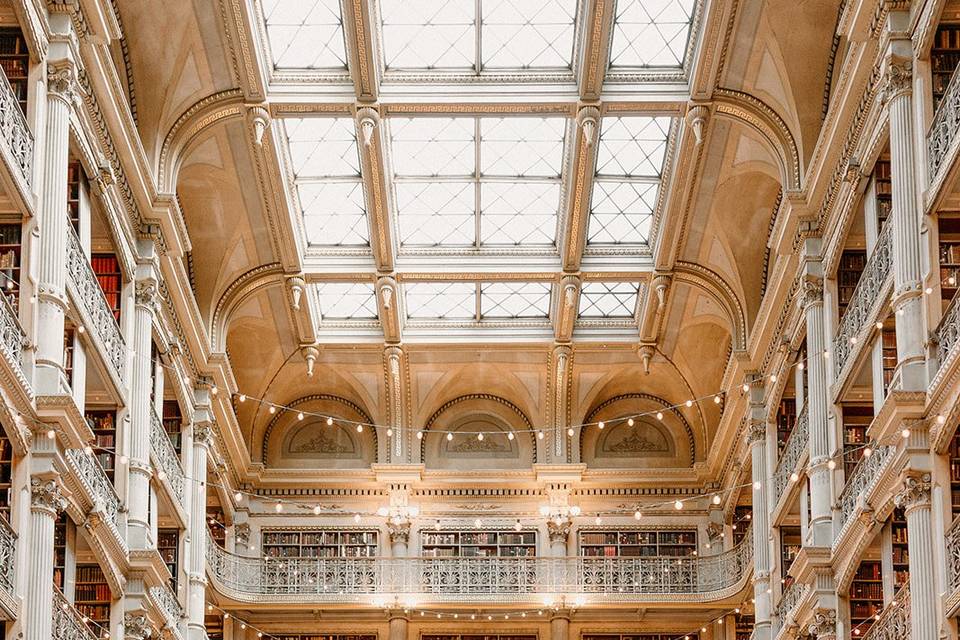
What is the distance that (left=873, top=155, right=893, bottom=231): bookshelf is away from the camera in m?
15.8

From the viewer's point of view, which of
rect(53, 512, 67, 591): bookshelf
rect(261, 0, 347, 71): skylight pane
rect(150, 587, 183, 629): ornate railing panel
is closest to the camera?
rect(53, 512, 67, 591): bookshelf

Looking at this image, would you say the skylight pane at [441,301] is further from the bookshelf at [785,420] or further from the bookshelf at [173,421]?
the bookshelf at [785,420]

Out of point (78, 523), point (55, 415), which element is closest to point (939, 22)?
point (55, 415)

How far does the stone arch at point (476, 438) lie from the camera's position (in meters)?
26.9

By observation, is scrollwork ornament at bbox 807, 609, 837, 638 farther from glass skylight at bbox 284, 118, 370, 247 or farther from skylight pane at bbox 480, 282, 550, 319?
skylight pane at bbox 480, 282, 550, 319

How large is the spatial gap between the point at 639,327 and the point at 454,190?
4492 millimetres

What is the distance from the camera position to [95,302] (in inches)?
626

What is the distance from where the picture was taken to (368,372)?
2617cm

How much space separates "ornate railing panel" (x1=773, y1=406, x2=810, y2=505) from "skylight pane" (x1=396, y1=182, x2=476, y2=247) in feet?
17.1

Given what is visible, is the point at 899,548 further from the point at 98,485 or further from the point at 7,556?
the point at 7,556

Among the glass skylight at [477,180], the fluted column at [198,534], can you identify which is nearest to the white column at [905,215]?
the glass skylight at [477,180]

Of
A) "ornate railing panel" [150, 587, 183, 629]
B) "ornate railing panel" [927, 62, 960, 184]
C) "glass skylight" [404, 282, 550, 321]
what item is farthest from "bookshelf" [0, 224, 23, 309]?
"glass skylight" [404, 282, 550, 321]

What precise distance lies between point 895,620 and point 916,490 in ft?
5.72

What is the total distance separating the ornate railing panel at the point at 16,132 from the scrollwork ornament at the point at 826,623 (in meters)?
9.06
